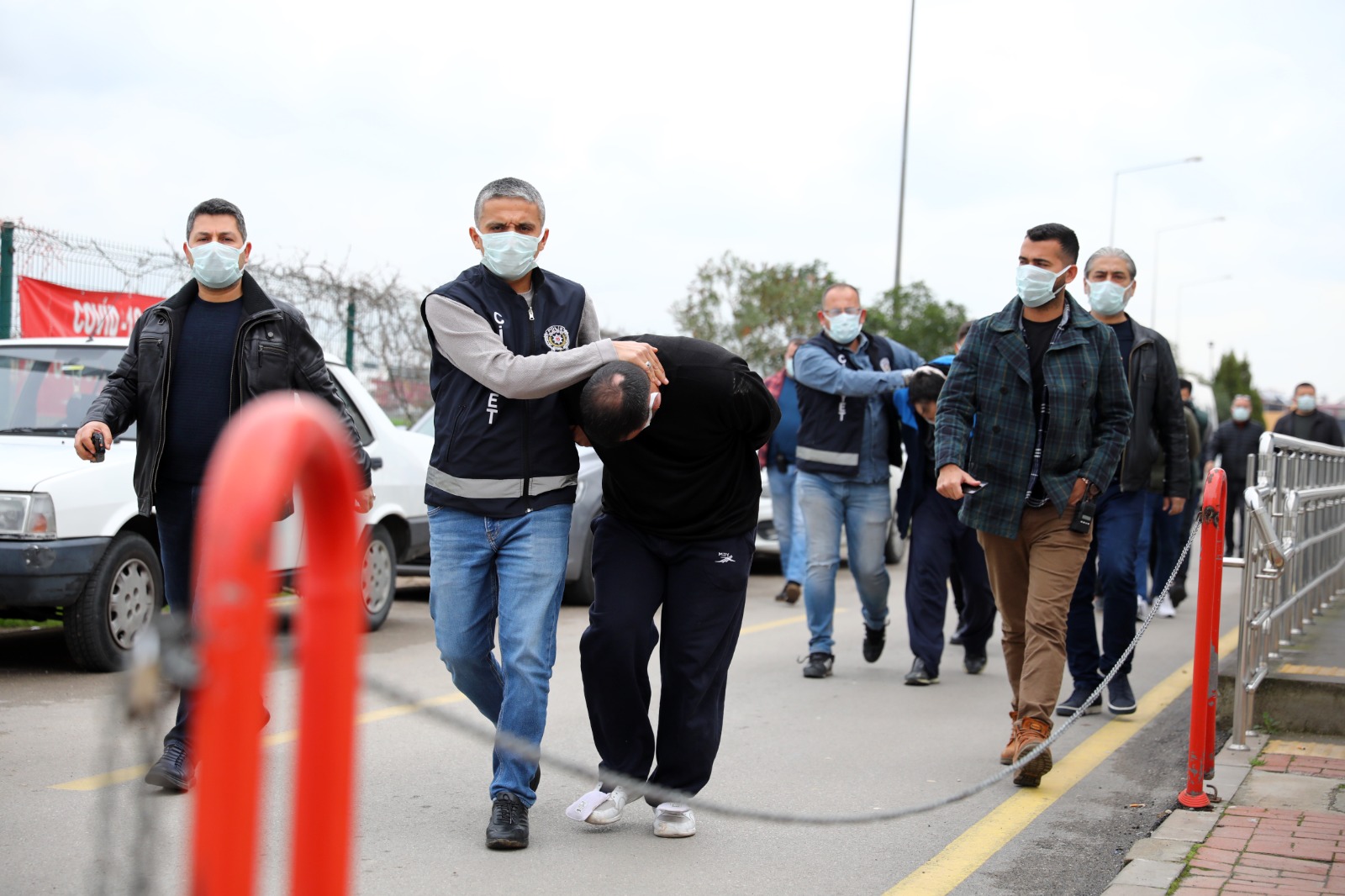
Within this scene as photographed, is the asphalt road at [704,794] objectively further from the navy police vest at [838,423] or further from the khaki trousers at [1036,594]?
the navy police vest at [838,423]

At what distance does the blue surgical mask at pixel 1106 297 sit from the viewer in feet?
21.4

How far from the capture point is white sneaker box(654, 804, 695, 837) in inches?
176

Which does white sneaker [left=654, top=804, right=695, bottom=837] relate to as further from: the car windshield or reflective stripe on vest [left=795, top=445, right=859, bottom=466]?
the car windshield

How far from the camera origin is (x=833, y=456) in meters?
7.56

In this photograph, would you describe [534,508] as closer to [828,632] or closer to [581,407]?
[581,407]

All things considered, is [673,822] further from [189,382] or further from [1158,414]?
[1158,414]

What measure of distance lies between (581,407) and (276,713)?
286 centimetres

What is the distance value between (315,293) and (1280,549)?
10519 mm

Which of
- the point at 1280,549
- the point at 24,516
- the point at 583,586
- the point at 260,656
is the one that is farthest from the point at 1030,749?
the point at 583,586

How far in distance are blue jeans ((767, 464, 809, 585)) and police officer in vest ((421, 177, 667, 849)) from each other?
6.66 metres

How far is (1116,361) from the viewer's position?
5602 mm

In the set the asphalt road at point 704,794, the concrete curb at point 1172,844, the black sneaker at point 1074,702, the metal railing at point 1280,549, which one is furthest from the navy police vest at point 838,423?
the concrete curb at point 1172,844

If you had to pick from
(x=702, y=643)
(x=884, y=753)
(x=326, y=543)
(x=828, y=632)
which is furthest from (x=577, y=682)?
(x=326, y=543)

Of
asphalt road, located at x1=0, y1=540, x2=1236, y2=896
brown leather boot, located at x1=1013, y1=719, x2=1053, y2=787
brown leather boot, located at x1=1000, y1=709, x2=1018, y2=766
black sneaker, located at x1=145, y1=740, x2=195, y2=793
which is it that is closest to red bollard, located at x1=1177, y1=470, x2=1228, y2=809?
asphalt road, located at x1=0, y1=540, x2=1236, y2=896
